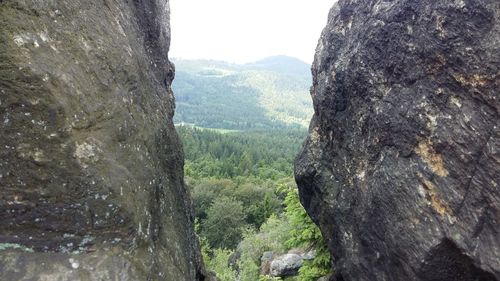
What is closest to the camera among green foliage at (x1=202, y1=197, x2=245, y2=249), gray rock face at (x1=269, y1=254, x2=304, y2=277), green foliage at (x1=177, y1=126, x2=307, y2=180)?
gray rock face at (x1=269, y1=254, x2=304, y2=277)

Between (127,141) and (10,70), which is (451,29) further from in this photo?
(10,70)

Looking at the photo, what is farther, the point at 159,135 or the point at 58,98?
the point at 159,135

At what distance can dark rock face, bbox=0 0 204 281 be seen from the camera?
805 cm

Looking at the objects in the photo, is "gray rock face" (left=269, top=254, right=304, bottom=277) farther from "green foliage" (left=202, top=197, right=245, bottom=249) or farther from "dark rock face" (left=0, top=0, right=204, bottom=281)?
"green foliage" (left=202, top=197, right=245, bottom=249)

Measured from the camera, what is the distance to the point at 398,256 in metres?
12.0

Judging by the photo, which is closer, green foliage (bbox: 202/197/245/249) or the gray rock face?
the gray rock face

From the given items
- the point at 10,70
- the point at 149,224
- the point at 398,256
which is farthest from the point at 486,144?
the point at 10,70

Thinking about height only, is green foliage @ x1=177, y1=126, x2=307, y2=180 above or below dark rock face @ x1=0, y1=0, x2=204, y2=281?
below

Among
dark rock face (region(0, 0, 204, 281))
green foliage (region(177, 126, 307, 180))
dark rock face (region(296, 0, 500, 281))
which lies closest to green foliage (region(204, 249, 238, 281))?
dark rock face (region(296, 0, 500, 281))

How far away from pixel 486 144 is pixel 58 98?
940cm

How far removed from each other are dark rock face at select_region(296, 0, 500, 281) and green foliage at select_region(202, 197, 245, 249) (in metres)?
39.1

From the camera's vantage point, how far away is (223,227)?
5494cm

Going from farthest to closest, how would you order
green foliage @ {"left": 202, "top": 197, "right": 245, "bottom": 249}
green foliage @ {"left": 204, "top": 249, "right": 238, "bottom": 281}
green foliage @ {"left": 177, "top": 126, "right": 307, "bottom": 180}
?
1. green foliage @ {"left": 177, "top": 126, "right": 307, "bottom": 180}
2. green foliage @ {"left": 202, "top": 197, "right": 245, "bottom": 249}
3. green foliage @ {"left": 204, "top": 249, "right": 238, "bottom": 281}

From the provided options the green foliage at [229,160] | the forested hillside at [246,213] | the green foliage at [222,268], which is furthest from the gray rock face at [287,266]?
the green foliage at [229,160]
